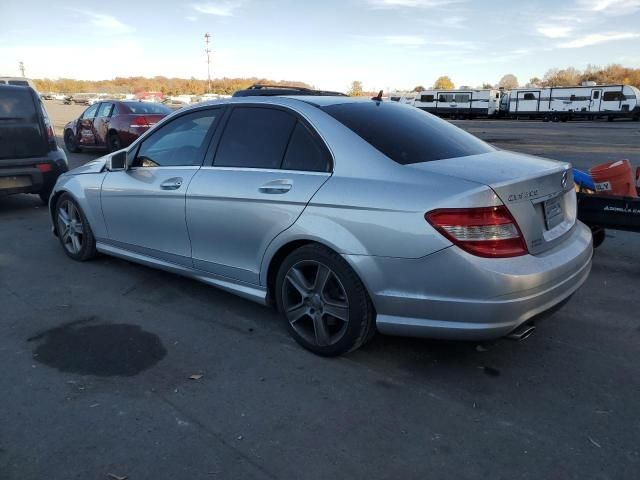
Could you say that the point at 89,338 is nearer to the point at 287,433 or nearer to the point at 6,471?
the point at 6,471

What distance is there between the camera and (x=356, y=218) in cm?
307

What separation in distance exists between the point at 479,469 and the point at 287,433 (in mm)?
922

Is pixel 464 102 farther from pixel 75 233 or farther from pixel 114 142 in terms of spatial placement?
pixel 75 233

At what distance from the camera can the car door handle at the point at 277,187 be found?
3.44 metres

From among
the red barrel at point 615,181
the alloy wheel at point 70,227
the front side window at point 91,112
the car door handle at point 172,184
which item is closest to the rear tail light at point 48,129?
the alloy wheel at point 70,227

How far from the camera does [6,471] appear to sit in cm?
241

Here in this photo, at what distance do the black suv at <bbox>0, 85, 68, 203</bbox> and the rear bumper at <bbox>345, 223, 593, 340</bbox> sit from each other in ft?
20.1

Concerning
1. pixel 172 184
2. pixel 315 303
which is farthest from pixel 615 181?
pixel 172 184

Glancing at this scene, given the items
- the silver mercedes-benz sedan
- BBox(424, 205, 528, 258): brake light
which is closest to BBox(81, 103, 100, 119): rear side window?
the silver mercedes-benz sedan

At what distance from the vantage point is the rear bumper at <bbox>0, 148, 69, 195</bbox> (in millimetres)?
7285

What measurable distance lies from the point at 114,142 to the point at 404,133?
39.7ft

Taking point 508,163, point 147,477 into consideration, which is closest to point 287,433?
point 147,477

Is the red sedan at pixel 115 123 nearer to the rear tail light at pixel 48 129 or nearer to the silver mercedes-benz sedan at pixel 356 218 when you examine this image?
the rear tail light at pixel 48 129

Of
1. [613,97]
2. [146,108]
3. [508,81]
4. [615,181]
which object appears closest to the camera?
[615,181]
